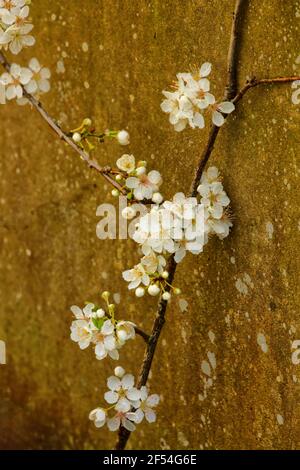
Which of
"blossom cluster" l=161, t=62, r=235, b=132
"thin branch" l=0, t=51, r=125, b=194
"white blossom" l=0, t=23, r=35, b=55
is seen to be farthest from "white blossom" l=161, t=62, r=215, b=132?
"white blossom" l=0, t=23, r=35, b=55

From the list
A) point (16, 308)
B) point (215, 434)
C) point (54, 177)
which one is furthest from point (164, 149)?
point (16, 308)

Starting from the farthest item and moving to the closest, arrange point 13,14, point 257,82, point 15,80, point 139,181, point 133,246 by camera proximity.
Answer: point 133,246 → point 15,80 → point 13,14 → point 139,181 → point 257,82

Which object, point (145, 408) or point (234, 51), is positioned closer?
point (234, 51)

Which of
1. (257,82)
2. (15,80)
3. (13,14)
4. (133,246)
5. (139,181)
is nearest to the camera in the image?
(257,82)

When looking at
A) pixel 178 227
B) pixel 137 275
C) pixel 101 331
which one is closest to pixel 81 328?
pixel 101 331

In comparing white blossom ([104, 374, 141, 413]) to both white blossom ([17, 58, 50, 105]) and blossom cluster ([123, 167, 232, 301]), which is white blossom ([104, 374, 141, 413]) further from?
white blossom ([17, 58, 50, 105])

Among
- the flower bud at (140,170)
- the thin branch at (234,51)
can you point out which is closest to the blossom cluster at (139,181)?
the flower bud at (140,170)

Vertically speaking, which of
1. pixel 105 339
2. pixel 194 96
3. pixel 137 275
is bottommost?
pixel 105 339

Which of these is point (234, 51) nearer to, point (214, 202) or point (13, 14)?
point (214, 202)
